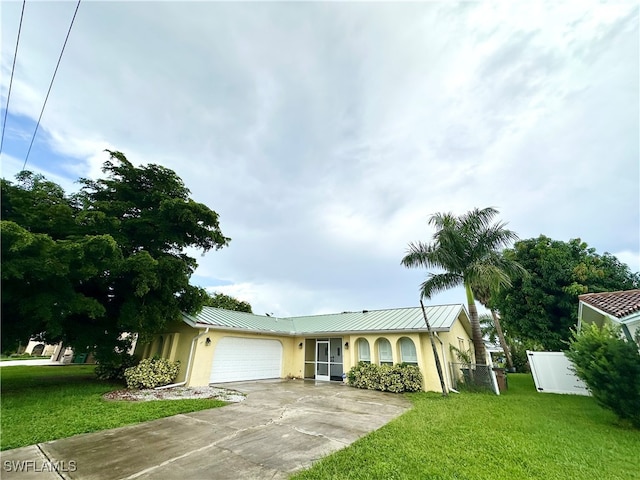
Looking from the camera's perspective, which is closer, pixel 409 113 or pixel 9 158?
pixel 9 158

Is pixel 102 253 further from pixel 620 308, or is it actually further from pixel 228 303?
pixel 228 303

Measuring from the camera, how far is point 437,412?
7594 mm

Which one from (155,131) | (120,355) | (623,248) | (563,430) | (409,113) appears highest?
(409,113)

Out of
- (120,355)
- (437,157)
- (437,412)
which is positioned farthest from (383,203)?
(120,355)

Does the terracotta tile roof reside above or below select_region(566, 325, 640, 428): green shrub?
above

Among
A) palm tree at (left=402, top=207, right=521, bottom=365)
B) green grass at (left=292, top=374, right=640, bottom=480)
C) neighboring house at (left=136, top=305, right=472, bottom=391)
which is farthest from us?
palm tree at (left=402, top=207, right=521, bottom=365)

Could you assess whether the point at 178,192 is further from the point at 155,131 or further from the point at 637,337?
the point at 637,337

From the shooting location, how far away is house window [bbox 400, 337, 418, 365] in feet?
40.7

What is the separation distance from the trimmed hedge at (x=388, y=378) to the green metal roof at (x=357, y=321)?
1729 mm

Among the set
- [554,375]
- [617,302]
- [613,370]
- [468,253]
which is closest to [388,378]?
[468,253]

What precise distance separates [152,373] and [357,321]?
1074 centimetres

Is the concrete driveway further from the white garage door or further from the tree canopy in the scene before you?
the tree canopy

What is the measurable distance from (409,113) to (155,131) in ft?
35.3

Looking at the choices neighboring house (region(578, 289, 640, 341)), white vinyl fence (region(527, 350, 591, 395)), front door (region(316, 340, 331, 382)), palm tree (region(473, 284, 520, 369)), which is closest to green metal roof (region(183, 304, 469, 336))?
front door (region(316, 340, 331, 382))
